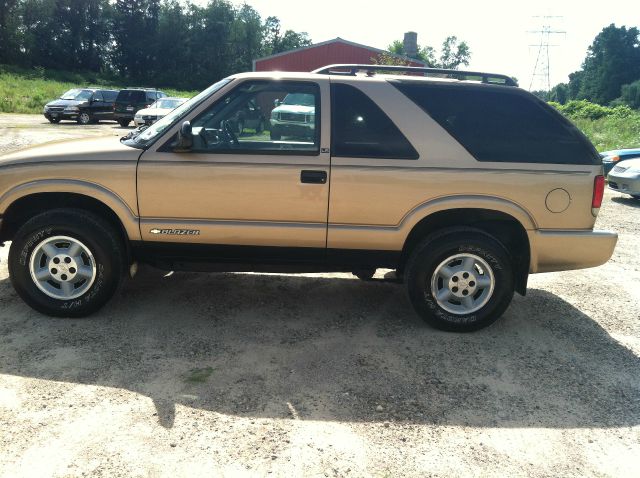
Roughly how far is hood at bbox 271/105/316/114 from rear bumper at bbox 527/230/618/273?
1.93 m

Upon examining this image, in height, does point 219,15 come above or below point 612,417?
above

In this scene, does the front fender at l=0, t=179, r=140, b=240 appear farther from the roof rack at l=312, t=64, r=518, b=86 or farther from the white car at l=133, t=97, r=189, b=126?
the white car at l=133, t=97, r=189, b=126

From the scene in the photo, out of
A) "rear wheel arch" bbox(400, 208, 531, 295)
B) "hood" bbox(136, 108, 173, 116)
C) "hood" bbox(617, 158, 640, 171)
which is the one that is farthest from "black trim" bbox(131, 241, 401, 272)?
"hood" bbox(136, 108, 173, 116)

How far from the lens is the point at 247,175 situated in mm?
3965

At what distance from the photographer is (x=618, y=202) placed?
10766 mm

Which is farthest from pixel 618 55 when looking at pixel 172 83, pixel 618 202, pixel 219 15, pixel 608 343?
pixel 608 343

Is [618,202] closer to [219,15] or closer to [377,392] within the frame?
[377,392]

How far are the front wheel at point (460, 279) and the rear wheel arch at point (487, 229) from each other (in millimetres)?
110

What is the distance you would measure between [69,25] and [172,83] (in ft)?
54.2

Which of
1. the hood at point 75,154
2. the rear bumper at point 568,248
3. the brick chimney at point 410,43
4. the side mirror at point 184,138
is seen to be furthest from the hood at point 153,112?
the rear bumper at point 568,248

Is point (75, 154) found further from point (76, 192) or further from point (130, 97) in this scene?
point (130, 97)

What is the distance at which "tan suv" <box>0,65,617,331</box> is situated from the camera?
3977 mm

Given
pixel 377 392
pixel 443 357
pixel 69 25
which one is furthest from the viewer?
pixel 69 25

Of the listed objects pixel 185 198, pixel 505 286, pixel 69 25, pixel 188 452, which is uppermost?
pixel 69 25
